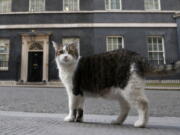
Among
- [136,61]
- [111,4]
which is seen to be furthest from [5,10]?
[136,61]

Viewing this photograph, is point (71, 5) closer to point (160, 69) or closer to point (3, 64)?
point (3, 64)

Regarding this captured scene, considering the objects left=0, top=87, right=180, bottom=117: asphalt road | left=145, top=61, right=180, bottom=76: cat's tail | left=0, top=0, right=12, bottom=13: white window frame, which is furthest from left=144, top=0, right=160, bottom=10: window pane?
left=145, top=61, right=180, bottom=76: cat's tail

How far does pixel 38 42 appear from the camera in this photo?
17906mm

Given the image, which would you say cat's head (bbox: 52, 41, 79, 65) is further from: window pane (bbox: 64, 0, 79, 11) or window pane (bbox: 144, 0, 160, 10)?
window pane (bbox: 144, 0, 160, 10)

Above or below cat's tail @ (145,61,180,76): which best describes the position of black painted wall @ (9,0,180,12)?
above

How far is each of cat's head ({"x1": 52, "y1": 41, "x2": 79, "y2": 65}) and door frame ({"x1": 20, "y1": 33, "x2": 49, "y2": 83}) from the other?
14.1 metres

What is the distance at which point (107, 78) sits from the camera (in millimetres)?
3037

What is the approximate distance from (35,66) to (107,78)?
1553 cm

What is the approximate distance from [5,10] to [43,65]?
22.3 ft

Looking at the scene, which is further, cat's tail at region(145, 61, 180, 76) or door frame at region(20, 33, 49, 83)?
door frame at region(20, 33, 49, 83)

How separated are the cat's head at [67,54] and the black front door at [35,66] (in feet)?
47.8

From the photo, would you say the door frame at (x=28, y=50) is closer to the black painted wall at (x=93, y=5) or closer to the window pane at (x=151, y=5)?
the black painted wall at (x=93, y=5)

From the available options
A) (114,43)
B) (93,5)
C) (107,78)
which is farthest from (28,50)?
(107,78)

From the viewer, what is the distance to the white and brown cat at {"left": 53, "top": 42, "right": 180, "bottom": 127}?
2.81m
